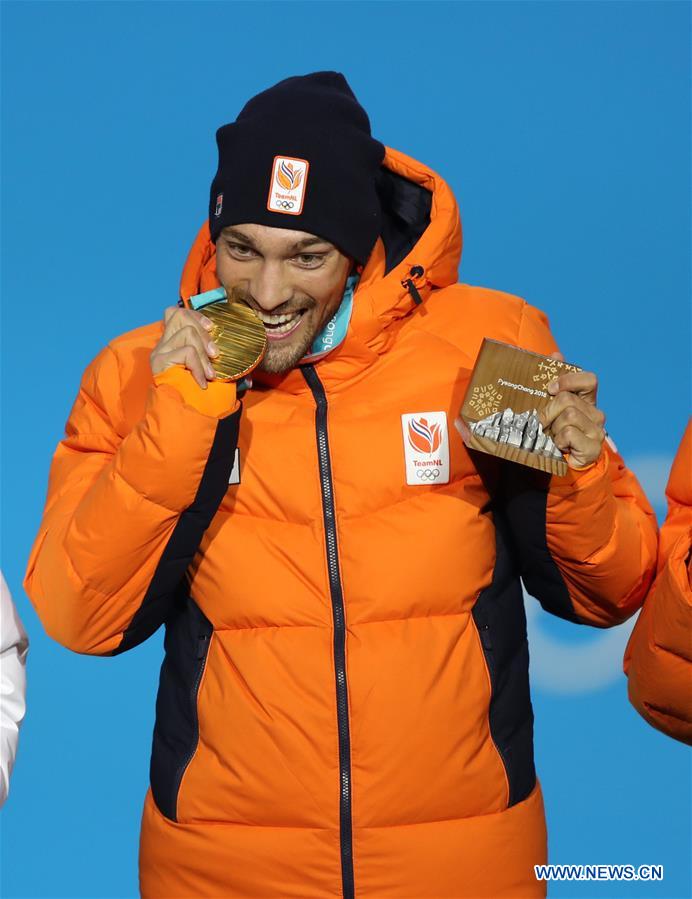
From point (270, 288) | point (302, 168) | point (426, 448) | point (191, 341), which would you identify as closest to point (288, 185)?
point (302, 168)

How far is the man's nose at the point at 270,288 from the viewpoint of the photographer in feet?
7.68

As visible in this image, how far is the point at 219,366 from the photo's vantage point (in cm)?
224

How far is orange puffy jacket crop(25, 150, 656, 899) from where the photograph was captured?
7.42 feet

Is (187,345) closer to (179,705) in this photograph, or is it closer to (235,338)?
(235,338)

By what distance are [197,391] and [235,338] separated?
0.10 m

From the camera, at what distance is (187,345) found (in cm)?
224

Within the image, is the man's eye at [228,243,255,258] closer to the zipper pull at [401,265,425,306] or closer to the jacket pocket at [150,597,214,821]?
the zipper pull at [401,265,425,306]

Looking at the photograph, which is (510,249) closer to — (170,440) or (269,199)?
(269,199)

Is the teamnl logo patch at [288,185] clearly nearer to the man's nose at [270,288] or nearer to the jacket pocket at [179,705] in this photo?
the man's nose at [270,288]

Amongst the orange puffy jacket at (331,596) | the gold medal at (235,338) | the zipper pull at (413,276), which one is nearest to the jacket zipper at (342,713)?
the orange puffy jacket at (331,596)

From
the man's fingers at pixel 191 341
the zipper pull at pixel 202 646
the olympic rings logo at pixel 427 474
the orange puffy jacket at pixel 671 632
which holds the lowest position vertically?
the zipper pull at pixel 202 646

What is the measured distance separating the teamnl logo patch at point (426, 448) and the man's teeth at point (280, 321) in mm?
197

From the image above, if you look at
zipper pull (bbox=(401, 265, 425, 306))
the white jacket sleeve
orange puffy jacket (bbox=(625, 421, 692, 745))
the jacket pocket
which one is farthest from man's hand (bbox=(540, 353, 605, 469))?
the white jacket sleeve

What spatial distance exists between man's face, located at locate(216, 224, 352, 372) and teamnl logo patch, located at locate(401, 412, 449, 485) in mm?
181
